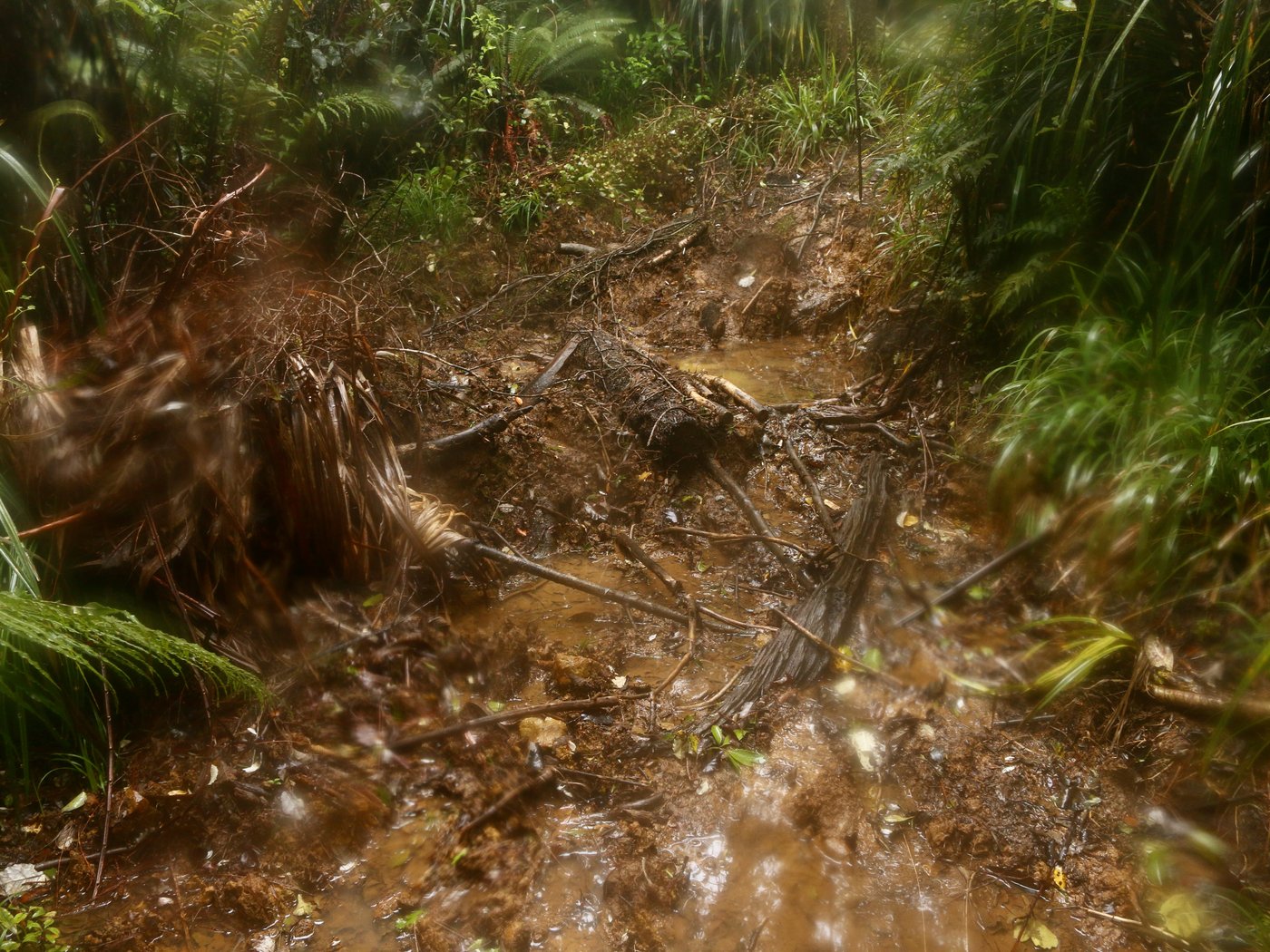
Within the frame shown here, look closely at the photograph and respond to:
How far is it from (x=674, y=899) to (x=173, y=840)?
1275 millimetres

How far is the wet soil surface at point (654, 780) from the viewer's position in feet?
6.10

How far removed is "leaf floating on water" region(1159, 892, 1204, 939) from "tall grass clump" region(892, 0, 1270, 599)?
2.77ft

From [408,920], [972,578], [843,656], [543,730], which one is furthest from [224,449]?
[972,578]

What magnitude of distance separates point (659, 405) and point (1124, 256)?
1.82 m

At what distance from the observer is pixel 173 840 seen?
2016 mm

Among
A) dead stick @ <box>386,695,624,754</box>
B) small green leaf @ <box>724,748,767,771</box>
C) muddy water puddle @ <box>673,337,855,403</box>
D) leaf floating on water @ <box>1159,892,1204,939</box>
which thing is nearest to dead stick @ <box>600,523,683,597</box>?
dead stick @ <box>386,695,624,754</box>

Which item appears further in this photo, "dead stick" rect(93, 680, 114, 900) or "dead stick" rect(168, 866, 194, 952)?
"dead stick" rect(93, 680, 114, 900)

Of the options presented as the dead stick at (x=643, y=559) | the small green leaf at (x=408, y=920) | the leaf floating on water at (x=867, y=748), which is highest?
the small green leaf at (x=408, y=920)

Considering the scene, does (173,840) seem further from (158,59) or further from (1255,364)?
(1255,364)

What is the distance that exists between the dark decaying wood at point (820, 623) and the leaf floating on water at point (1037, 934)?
84 centimetres

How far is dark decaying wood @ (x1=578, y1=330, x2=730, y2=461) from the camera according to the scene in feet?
11.1

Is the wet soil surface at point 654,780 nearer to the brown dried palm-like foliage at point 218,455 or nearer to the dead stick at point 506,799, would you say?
the dead stick at point 506,799

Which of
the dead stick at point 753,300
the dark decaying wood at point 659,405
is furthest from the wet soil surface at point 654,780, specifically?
the dead stick at point 753,300

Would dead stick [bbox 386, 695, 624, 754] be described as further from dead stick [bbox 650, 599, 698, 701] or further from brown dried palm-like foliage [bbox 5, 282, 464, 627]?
brown dried palm-like foliage [bbox 5, 282, 464, 627]
